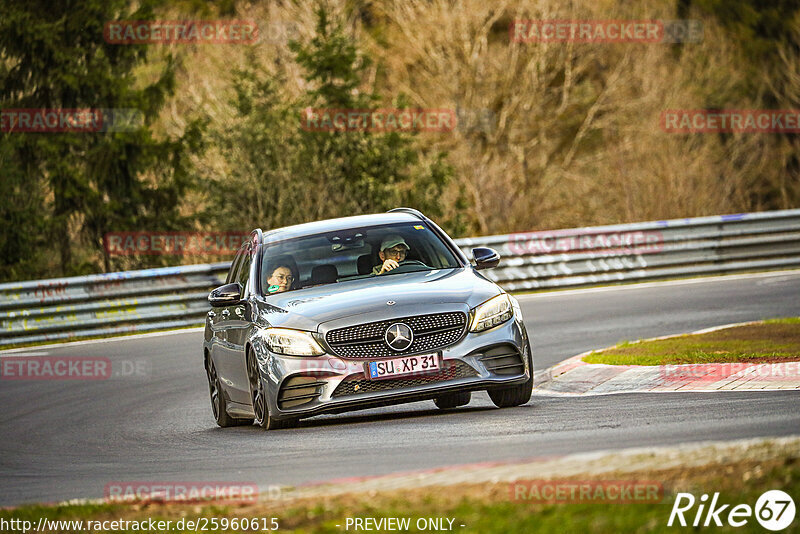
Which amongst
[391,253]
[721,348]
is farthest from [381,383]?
[721,348]

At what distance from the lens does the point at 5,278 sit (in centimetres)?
3025

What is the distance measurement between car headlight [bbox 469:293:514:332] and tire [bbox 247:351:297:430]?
5.31 feet

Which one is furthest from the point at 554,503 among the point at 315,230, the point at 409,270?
the point at 315,230

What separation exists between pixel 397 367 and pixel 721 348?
4391mm

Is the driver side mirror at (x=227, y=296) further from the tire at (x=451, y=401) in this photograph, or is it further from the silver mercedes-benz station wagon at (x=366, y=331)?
the tire at (x=451, y=401)

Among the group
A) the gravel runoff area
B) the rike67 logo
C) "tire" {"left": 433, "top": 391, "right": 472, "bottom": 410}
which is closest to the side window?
"tire" {"left": 433, "top": 391, "right": 472, "bottom": 410}

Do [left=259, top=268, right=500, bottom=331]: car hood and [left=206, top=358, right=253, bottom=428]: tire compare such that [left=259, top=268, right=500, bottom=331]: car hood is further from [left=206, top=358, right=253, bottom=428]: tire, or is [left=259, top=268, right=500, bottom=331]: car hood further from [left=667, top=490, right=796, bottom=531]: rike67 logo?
[left=667, top=490, right=796, bottom=531]: rike67 logo

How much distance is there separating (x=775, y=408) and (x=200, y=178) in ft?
83.7

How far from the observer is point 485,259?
1132cm

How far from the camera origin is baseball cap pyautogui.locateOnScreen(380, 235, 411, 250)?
37.6ft

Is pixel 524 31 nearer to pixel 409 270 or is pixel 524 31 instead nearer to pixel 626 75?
pixel 626 75

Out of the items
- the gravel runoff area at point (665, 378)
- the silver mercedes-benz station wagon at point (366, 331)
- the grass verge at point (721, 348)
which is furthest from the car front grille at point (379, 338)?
the grass verge at point (721, 348)

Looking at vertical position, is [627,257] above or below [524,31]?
below

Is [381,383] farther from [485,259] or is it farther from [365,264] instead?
[485,259]
